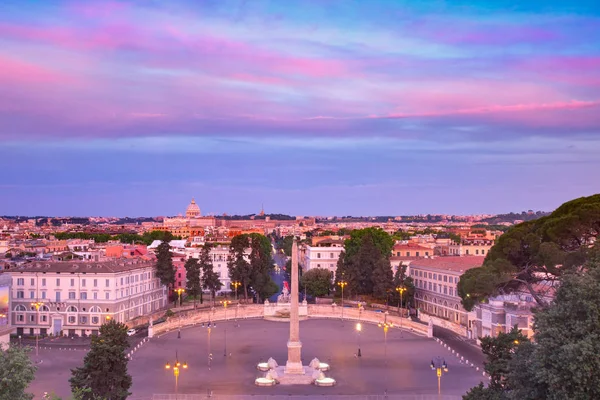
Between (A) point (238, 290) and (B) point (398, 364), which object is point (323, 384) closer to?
(B) point (398, 364)

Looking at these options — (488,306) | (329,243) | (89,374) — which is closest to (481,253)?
(329,243)

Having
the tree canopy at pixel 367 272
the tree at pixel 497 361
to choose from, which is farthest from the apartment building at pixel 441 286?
the tree at pixel 497 361

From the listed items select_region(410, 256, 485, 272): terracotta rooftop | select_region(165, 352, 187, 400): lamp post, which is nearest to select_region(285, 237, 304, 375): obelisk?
select_region(165, 352, 187, 400): lamp post

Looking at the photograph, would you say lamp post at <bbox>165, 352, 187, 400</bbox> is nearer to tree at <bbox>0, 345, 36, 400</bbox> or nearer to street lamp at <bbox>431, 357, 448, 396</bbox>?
street lamp at <bbox>431, 357, 448, 396</bbox>

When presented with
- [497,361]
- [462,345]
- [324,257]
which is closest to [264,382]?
[497,361]

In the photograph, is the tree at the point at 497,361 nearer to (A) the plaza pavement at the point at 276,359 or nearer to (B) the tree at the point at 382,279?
(A) the plaza pavement at the point at 276,359

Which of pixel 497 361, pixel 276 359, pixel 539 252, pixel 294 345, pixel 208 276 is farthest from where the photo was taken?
pixel 208 276

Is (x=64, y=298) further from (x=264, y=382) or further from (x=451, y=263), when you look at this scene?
(x=451, y=263)
